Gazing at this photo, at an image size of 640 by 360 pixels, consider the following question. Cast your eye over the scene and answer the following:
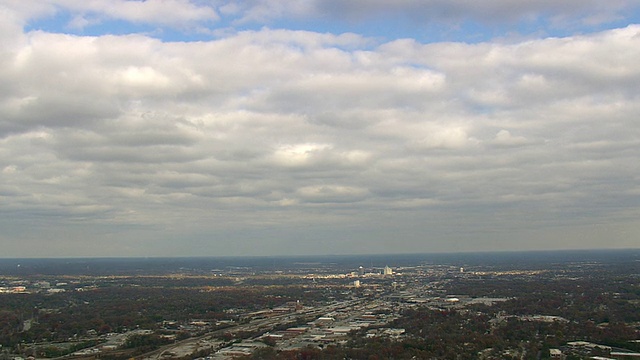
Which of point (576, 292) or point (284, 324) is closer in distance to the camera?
point (284, 324)

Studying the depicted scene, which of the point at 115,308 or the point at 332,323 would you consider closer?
the point at 332,323

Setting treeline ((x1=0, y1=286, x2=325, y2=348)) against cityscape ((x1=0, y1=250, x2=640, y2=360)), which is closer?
cityscape ((x1=0, y1=250, x2=640, y2=360))

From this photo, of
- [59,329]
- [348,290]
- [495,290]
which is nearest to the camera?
[59,329]

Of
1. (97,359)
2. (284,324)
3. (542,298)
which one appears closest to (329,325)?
(284,324)

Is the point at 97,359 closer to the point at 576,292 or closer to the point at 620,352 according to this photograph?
the point at 620,352

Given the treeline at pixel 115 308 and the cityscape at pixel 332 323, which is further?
the treeline at pixel 115 308

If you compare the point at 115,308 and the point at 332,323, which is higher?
the point at 115,308

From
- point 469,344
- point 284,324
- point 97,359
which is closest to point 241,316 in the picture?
point 284,324

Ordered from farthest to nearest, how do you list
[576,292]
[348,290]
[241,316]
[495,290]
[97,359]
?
[348,290] < [495,290] < [576,292] < [241,316] < [97,359]

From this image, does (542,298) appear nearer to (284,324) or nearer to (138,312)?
(284,324)
